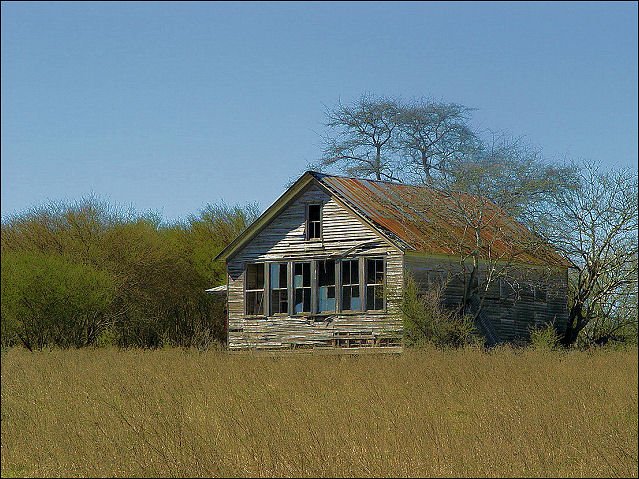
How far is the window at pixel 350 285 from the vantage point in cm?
2828

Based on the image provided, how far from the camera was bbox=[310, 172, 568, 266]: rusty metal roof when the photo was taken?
28.2 metres

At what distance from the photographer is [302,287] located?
2931cm

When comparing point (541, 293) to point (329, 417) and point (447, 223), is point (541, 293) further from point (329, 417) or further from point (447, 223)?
point (329, 417)

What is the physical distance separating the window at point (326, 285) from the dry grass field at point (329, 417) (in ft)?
23.1

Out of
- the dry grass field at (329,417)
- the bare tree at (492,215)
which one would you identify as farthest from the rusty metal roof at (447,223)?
the dry grass field at (329,417)

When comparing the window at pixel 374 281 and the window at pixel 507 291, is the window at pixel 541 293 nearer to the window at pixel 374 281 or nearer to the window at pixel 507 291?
the window at pixel 507 291

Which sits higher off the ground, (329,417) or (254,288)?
(254,288)

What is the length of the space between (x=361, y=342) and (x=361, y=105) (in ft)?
A: 57.0

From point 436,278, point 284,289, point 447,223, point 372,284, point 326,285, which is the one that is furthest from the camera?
point 284,289

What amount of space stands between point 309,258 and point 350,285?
159 centimetres

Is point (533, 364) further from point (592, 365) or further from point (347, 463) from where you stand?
point (347, 463)

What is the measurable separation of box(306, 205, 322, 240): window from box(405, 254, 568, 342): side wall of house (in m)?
3.27

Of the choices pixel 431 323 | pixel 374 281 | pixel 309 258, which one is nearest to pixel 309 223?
pixel 309 258

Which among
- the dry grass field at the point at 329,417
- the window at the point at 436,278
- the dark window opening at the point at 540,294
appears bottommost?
the dry grass field at the point at 329,417
